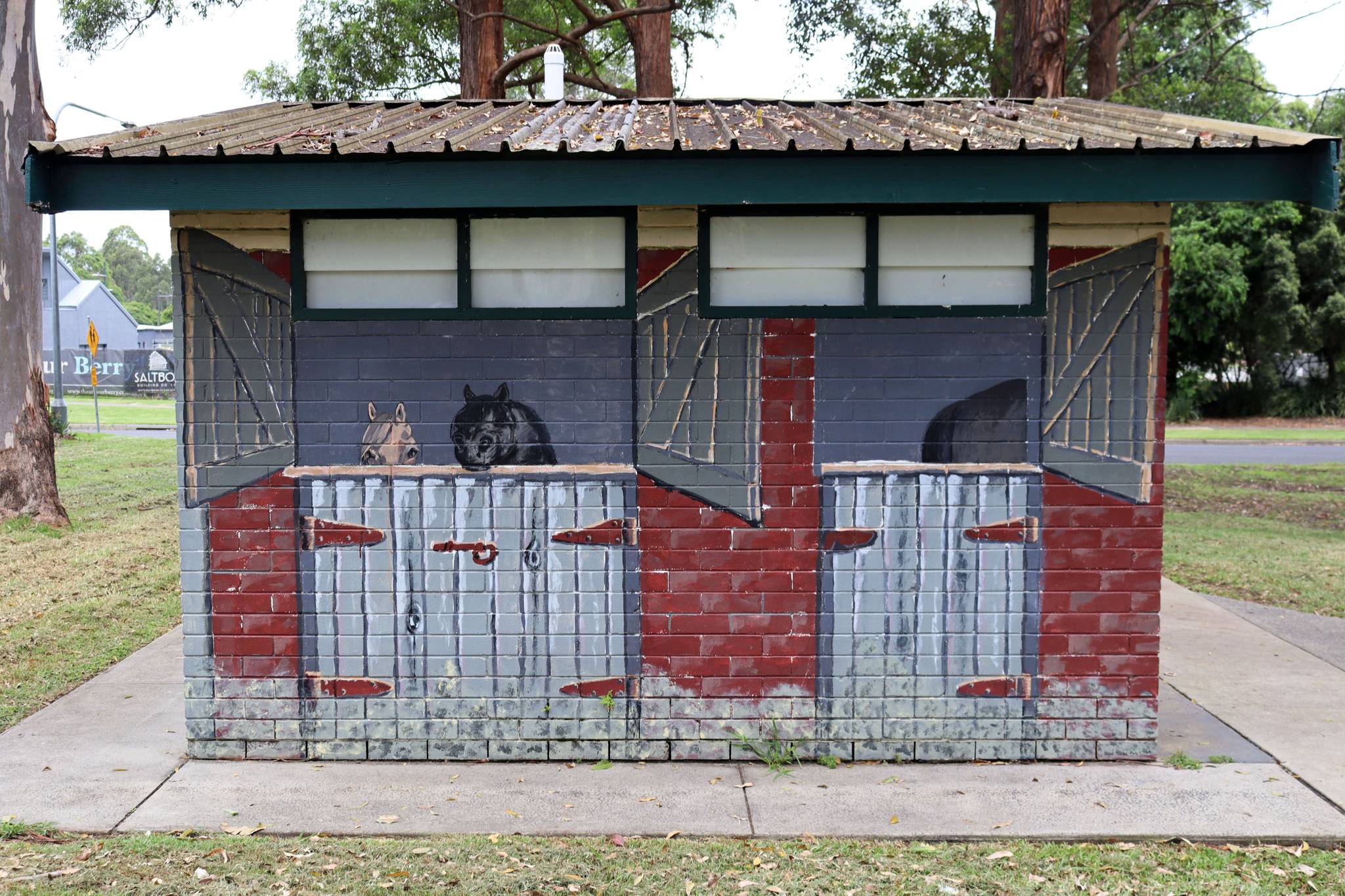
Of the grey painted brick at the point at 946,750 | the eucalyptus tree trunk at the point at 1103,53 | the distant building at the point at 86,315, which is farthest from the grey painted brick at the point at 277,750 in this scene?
the distant building at the point at 86,315

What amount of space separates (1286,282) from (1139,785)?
95.0 ft

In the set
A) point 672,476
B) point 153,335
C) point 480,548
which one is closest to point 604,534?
point 672,476

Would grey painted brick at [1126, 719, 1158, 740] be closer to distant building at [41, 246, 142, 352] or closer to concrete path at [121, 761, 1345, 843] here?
concrete path at [121, 761, 1345, 843]

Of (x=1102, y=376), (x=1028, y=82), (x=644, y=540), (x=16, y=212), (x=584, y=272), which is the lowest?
(x=644, y=540)

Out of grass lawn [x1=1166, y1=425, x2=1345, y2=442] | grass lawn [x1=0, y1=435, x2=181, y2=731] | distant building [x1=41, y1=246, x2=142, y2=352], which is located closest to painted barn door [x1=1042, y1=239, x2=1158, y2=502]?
grass lawn [x1=0, y1=435, x2=181, y2=731]

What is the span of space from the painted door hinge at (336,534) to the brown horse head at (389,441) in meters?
0.32

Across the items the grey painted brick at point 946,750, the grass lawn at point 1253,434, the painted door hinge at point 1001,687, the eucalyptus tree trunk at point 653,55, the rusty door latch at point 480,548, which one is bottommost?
the grey painted brick at point 946,750

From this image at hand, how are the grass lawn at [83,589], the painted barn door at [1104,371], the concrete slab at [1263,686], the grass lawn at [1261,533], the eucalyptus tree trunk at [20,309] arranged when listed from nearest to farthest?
the painted barn door at [1104,371] → the concrete slab at [1263,686] → the grass lawn at [83,589] → the grass lawn at [1261,533] → the eucalyptus tree trunk at [20,309]

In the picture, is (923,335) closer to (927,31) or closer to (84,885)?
(84,885)

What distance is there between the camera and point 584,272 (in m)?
5.27

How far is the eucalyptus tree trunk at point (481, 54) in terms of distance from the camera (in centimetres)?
1511

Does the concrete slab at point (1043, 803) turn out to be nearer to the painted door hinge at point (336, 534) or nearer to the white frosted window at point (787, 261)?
the painted door hinge at point (336, 534)

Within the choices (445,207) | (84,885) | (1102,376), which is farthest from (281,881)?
(1102,376)

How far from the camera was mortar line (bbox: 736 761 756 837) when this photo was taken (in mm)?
4563
